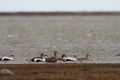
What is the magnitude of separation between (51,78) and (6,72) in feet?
7.33

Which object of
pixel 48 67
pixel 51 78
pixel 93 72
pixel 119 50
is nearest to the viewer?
pixel 51 78

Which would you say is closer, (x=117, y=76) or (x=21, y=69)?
(x=117, y=76)

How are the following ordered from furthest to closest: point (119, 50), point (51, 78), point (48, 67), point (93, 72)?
point (119, 50), point (48, 67), point (93, 72), point (51, 78)

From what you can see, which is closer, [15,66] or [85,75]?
[85,75]

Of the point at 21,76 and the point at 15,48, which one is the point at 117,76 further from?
the point at 15,48

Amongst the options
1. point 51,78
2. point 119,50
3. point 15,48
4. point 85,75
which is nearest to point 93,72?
point 85,75

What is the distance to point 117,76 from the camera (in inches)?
1005

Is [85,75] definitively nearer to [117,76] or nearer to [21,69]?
[117,76]

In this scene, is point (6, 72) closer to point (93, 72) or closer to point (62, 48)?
point (93, 72)

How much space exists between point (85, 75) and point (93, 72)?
1.15 meters

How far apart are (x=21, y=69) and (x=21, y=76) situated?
248cm

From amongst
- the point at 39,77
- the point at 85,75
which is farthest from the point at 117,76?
the point at 39,77

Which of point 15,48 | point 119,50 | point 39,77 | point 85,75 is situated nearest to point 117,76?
point 85,75

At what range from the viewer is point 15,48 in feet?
141
